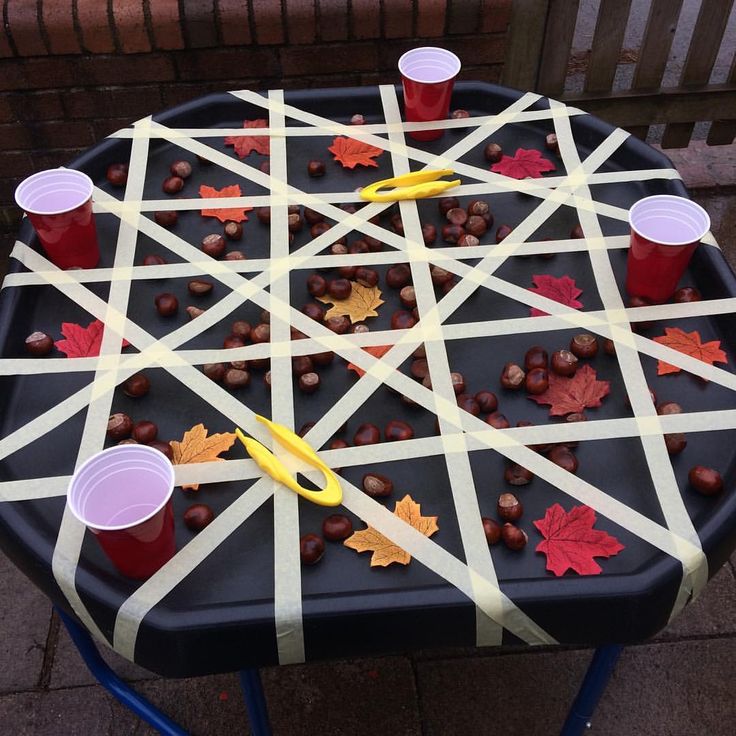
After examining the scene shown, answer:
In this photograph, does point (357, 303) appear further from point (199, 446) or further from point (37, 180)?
point (37, 180)

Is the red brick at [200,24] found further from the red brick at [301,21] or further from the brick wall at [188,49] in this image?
the red brick at [301,21]

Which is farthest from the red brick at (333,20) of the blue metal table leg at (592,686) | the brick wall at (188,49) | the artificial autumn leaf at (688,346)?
the blue metal table leg at (592,686)

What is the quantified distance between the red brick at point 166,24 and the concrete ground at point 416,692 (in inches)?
72.4

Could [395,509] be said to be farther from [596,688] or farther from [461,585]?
[596,688]

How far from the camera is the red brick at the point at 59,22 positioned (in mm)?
2545

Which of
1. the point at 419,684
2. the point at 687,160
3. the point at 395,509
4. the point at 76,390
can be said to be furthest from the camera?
the point at 687,160

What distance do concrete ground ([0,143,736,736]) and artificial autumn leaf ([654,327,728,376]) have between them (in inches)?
36.9

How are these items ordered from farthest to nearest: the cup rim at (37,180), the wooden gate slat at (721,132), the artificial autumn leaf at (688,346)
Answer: the wooden gate slat at (721,132) → the cup rim at (37,180) → the artificial autumn leaf at (688,346)

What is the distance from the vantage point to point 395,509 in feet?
4.05

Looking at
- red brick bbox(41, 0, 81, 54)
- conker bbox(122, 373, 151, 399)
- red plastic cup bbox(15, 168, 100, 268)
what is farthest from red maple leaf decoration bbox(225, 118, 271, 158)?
red brick bbox(41, 0, 81, 54)

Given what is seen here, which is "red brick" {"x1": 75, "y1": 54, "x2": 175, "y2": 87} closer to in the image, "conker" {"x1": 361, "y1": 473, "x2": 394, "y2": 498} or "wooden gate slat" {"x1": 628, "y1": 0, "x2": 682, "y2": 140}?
"wooden gate slat" {"x1": 628, "y1": 0, "x2": 682, "y2": 140}

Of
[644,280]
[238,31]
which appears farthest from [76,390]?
[238,31]

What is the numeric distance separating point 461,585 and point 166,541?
43 centimetres

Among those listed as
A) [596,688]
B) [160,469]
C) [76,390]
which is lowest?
[596,688]
